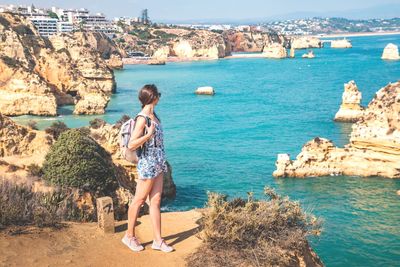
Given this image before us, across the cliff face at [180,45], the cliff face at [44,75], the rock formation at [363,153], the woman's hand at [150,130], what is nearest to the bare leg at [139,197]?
the woman's hand at [150,130]

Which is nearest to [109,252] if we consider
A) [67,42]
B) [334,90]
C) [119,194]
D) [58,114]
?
[119,194]

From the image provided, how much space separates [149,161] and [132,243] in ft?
4.62

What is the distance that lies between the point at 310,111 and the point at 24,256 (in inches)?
2049

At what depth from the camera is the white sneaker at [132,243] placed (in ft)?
27.0

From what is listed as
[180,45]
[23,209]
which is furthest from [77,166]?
[180,45]

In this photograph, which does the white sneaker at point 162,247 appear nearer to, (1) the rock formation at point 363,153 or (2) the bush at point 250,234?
(2) the bush at point 250,234

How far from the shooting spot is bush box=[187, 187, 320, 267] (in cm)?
793

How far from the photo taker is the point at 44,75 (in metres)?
57.4

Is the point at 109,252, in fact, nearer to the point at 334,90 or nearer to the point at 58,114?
the point at 58,114

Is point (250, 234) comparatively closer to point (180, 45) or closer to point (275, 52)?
point (275, 52)

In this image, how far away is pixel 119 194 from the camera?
47.3ft

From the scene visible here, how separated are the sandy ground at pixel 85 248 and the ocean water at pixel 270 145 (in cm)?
1086

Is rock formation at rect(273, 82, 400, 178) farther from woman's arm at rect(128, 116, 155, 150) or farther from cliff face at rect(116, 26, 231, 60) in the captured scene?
cliff face at rect(116, 26, 231, 60)

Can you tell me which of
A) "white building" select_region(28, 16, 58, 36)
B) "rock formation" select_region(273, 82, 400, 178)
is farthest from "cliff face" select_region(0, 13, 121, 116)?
"white building" select_region(28, 16, 58, 36)
